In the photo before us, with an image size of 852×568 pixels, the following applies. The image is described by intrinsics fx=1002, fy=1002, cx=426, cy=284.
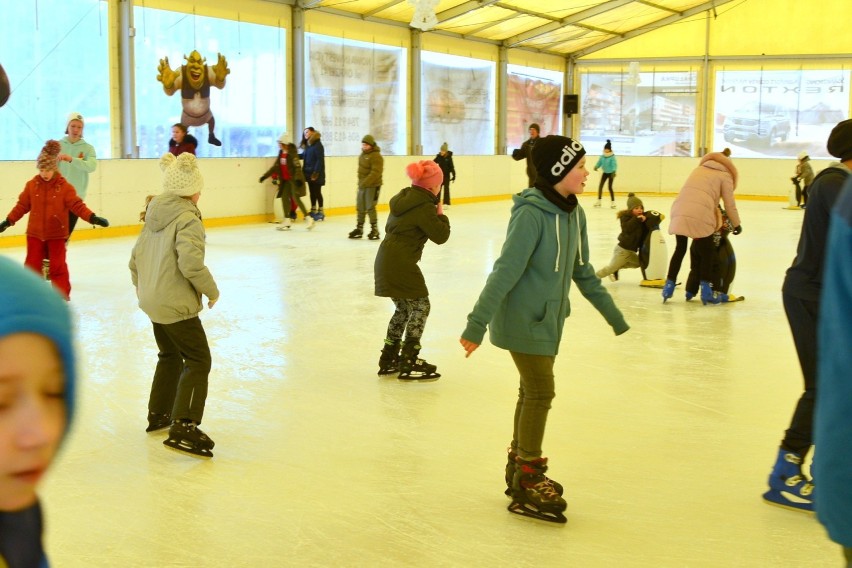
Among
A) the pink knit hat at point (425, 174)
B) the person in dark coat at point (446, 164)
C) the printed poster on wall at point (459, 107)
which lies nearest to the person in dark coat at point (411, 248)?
the pink knit hat at point (425, 174)

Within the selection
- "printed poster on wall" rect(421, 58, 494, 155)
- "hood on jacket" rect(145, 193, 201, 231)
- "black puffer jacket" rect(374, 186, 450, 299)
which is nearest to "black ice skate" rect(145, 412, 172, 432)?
"hood on jacket" rect(145, 193, 201, 231)

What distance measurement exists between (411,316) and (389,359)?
310 millimetres

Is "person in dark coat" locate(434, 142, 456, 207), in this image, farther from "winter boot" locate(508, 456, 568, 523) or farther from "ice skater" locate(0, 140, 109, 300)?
"winter boot" locate(508, 456, 568, 523)

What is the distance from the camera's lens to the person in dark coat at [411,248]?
17.7 ft

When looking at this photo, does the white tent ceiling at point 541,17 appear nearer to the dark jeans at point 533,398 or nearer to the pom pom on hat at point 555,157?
the pom pom on hat at point 555,157

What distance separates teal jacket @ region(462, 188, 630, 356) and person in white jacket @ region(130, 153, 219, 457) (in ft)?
4.02

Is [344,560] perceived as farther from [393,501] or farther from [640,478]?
[640,478]

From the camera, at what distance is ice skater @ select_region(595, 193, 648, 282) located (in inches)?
361

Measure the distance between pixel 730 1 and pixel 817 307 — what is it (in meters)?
23.8

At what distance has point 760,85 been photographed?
83.0 ft

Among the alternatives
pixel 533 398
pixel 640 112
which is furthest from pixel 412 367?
pixel 640 112

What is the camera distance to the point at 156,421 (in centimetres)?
452

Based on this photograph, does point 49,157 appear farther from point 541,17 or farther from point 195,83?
point 541,17

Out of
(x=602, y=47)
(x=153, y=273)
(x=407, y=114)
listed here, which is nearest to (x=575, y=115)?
(x=602, y=47)
